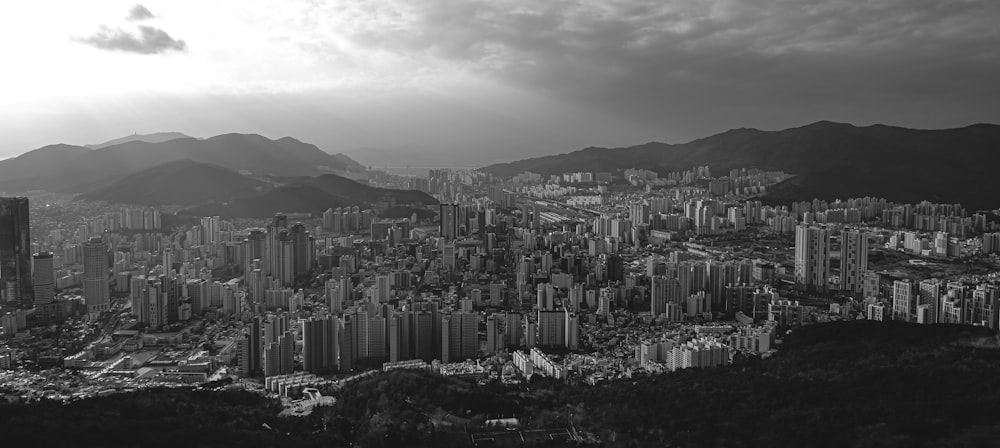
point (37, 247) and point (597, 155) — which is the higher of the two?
point (597, 155)

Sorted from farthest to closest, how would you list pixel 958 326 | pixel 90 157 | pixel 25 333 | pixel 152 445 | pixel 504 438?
pixel 90 157, pixel 25 333, pixel 958 326, pixel 504 438, pixel 152 445

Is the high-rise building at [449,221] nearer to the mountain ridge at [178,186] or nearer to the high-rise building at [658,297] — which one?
the high-rise building at [658,297]

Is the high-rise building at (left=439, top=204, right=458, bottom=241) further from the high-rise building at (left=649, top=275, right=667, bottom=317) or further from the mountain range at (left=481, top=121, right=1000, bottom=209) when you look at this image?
the mountain range at (left=481, top=121, right=1000, bottom=209)

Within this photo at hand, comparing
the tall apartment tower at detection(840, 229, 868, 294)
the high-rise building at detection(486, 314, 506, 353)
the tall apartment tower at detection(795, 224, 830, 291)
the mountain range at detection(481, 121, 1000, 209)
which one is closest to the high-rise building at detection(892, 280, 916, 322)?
the tall apartment tower at detection(840, 229, 868, 294)

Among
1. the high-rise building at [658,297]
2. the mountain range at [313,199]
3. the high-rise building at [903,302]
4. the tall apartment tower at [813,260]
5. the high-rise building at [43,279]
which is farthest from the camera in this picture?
the mountain range at [313,199]

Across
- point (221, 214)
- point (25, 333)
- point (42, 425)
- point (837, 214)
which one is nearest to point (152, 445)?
point (42, 425)

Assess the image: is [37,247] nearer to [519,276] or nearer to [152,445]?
[519,276]

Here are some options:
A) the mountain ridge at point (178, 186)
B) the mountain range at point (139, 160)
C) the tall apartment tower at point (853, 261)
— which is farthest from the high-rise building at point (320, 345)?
the mountain range at point (139, 160)
